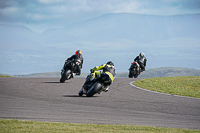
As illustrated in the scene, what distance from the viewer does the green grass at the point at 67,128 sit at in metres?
7.69

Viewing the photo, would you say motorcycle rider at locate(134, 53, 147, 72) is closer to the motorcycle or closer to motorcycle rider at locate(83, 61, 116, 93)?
the motorcycle

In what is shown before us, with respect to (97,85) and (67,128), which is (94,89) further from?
(67,128)

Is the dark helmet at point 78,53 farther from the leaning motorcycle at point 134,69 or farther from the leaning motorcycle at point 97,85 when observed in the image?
the leaning motorcycle at point 134,69

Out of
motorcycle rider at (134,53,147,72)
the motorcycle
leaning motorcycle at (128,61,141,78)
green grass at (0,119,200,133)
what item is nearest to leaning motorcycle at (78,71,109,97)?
green grass at (0,119,200,133)

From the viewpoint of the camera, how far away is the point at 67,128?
794 centimetres

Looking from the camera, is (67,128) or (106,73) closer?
(67,128)

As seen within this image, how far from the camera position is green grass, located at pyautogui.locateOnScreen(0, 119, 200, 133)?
7.69 meters

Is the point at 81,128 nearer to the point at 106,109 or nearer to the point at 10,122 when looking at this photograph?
the point at 10,122

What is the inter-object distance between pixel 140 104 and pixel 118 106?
1002 mm

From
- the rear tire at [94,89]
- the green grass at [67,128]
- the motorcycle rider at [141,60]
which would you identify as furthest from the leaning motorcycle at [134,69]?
the green grass at [67,128]

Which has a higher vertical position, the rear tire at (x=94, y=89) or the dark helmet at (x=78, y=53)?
the dark helmet at (x=78, y=53)

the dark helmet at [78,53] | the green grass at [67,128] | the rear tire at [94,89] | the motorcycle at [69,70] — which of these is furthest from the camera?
the dark helmet at [78,53]

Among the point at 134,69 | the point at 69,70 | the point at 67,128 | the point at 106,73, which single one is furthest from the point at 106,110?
the point at 134,69

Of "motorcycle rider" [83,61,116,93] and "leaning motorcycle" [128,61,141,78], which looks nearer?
"motorcycle rider" [83,61,116,93]
